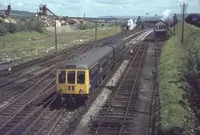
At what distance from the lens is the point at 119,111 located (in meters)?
21.0

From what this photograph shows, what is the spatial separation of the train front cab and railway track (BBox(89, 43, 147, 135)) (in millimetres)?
1781

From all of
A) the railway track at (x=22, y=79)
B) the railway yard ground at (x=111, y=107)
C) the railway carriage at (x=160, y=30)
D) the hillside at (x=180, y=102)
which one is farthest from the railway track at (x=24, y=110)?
the railway carriage at (x=160, y=30)

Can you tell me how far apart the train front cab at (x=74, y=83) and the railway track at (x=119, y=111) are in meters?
1.78

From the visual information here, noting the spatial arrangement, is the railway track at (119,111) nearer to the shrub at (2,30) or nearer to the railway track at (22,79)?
the railway track at (22,79)

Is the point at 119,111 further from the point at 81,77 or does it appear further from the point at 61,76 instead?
the point at 61,76

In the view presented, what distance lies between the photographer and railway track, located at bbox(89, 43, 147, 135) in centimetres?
1780

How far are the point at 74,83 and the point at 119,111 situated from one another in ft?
10.7

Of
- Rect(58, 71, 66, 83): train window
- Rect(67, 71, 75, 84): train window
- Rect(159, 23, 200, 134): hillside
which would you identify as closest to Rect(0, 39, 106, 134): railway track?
Rect(58, 71, 66, 83): train window

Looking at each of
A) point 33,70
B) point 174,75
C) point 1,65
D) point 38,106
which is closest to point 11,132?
point 38,106

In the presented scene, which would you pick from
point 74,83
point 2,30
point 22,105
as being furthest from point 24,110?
point 2,30

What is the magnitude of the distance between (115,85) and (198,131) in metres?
12.4

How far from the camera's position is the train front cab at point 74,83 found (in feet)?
69.3

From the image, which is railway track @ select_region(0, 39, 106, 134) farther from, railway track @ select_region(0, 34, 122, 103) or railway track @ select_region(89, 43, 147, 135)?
railway track @ select_region(89, 43, 147, 135)

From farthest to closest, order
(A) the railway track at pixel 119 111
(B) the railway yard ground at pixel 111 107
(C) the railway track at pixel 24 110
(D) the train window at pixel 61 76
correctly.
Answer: (D) the train window at pixel 61 76 → (C) the railway track at pixel 24 110 → (A) the railway track at pixel 119 111 → (B) the railway yard ground at pixel 111 107
